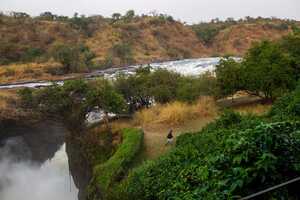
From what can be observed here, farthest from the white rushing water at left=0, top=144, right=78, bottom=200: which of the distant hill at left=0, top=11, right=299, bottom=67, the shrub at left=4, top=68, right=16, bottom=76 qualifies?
the distant hill at left=0, top=11, right=299, bottom=67

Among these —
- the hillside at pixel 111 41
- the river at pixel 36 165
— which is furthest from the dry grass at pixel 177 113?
the hillside at pixel 111 41

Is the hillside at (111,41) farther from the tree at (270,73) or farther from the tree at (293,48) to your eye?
the tree at (270,73)

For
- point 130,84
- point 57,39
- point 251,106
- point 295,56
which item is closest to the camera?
point 251,106

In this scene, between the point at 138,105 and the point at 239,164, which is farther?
the point at 138,105

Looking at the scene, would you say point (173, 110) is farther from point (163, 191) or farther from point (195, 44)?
point (195, 44)

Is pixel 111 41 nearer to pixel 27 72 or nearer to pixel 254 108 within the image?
pixel 27 72

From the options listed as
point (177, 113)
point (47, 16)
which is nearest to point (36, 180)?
point (177, 113)

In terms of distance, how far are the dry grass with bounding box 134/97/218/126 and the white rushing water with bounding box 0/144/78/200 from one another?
4766 mm

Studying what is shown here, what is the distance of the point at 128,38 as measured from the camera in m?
61.0

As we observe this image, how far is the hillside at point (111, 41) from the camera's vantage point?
46.6 m

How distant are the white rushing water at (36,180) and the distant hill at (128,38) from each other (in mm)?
26947

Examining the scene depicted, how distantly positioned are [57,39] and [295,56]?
149 ft

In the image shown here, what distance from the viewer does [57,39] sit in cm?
5847

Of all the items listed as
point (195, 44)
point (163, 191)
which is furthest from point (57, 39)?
point (163, 191)
